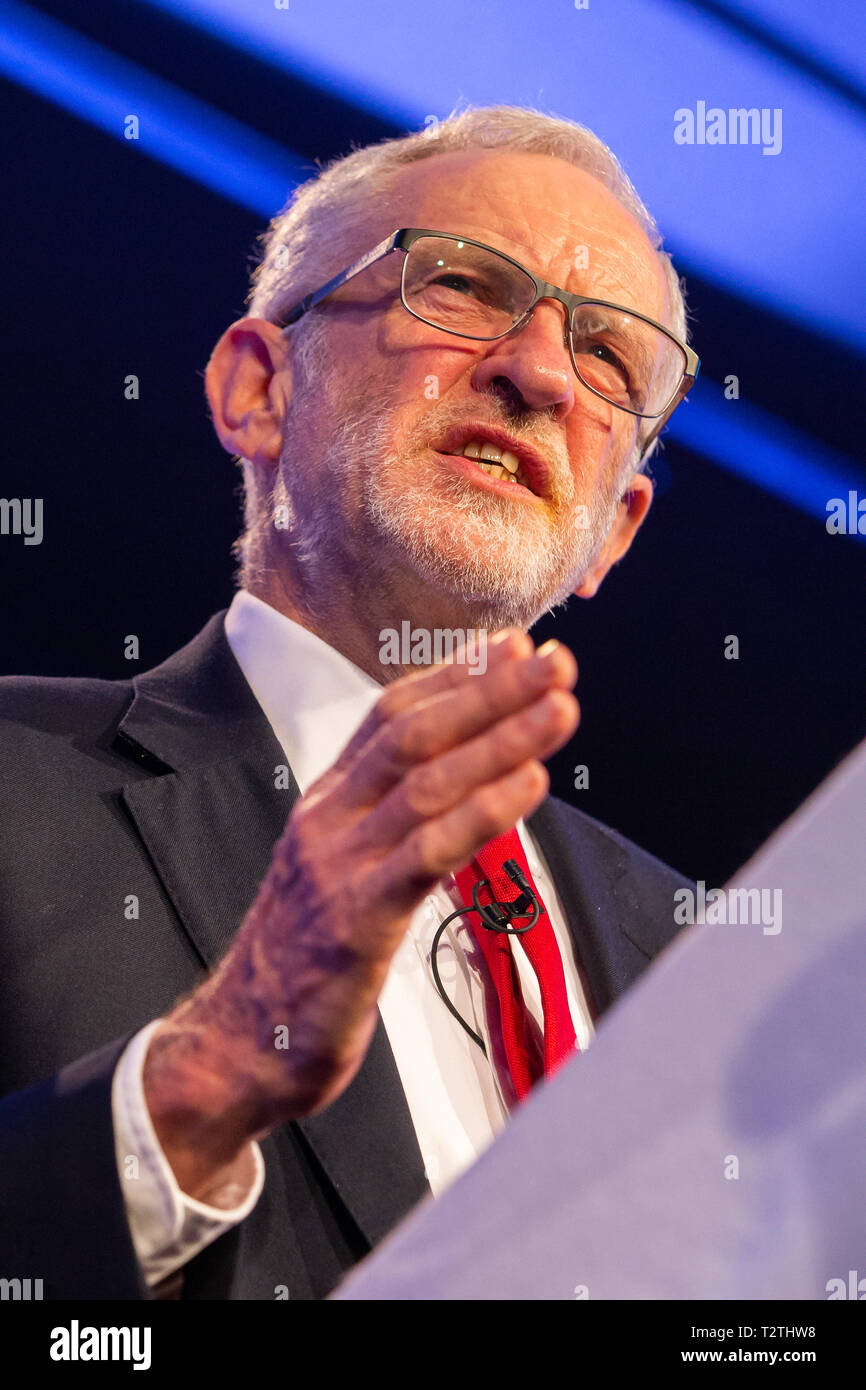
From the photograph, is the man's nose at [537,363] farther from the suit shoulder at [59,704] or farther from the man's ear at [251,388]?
the suit shoulder at [59,704]

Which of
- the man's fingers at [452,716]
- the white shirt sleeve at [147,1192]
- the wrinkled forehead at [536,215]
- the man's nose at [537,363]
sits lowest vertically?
the white shirt sleeve at [147,1192]

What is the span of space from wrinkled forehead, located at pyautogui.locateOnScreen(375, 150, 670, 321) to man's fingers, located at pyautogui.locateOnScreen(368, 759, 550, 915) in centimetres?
104

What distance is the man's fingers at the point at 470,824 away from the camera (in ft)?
2.18

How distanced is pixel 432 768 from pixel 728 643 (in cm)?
177

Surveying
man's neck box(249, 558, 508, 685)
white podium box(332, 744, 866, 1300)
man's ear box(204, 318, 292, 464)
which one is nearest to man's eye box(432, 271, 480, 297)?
man's ear box(204, 318, 292, 464)

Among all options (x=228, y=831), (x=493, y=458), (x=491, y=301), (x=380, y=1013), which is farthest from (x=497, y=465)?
(x=380, y=1013)

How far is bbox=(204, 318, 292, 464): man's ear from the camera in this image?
1.67m

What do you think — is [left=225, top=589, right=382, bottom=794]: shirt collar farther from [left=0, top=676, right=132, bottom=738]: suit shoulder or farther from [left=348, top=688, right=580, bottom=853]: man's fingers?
[left=348, top=688, right=580, bottom=853]: man's fingers

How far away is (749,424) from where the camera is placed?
7.23 ft

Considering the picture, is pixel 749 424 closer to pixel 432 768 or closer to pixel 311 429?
pixel 311 429

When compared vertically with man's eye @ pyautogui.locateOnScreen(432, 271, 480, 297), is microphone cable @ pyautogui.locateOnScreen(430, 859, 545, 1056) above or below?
below

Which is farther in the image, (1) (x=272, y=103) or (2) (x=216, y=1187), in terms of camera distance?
(1) (x=272, y=103)

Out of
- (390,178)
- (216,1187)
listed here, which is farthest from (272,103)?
(216,1187)

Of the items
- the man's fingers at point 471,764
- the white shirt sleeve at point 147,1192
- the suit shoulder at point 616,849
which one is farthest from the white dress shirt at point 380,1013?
the man's fingers at point 471,764
